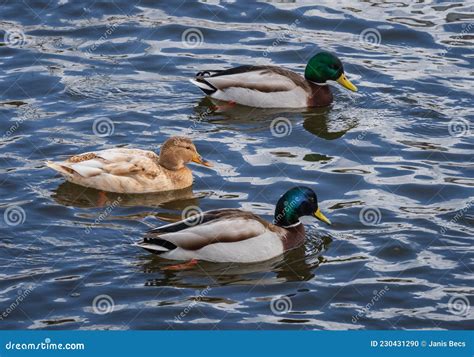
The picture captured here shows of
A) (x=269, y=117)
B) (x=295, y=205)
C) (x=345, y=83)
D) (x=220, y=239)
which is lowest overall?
(x=220, y=239)

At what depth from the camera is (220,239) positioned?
555 inches

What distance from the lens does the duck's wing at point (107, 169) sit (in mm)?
15883

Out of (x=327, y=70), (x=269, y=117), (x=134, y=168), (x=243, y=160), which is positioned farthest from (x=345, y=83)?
(x=134, y=168)

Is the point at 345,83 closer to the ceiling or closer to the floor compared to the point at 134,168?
closer to the ceiling

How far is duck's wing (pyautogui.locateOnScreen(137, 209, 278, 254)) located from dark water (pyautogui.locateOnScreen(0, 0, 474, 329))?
27 centimetres

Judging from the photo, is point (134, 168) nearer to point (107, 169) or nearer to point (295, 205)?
point (107, 169)

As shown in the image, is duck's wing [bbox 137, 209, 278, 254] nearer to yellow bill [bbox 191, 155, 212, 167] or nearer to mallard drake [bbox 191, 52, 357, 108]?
yellow bill [bbox 191, 155, 212, 167]

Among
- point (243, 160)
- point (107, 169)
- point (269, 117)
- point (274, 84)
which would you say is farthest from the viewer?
point (274, 84)

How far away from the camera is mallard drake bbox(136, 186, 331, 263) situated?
13992mm

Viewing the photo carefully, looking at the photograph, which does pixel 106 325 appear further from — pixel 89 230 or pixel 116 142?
pixel 116 142

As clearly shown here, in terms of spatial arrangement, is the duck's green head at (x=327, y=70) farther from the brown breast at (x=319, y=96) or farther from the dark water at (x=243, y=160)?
the dark water at (x=243, y=160)

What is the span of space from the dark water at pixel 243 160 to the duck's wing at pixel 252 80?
0.32 m

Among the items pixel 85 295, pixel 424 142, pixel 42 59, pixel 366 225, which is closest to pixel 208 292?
pixel 85 295

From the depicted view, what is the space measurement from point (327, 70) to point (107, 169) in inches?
180
